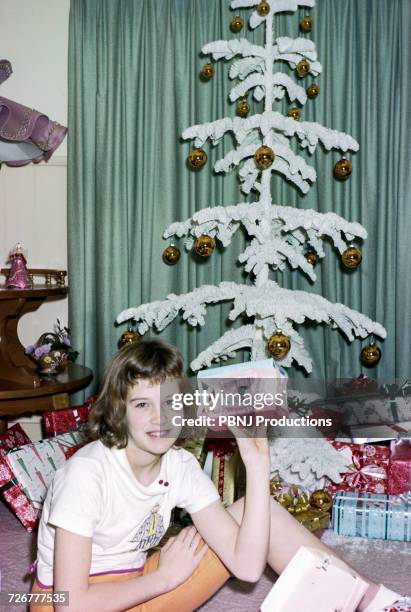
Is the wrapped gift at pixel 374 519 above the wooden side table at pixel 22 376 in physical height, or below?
below

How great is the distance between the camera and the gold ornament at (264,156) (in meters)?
1.79

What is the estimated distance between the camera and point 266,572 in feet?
5.49

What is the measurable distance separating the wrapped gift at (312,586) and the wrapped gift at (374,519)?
0.70 meters

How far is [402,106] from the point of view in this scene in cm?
238

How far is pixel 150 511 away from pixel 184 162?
1.52 meters

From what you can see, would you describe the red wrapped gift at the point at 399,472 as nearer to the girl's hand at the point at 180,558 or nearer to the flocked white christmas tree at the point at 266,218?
the flocked white christmas tree at the point at 266,218

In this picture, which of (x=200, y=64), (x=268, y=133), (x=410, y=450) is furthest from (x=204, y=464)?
(x=200, y=64)

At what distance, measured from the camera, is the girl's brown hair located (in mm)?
1223

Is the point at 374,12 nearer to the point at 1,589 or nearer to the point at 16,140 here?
the point at 16,140

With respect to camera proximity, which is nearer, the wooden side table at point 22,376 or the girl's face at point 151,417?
the girl's face at point 151,417

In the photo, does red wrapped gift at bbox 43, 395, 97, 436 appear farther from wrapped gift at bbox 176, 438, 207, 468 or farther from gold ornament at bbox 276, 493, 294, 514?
gold ornament at bbox 276, 493, 294, 514

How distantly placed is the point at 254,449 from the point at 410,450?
969mm

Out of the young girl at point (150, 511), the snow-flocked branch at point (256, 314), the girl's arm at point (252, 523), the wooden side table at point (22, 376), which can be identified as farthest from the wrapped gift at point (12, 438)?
the girl's arm at point (252, 523)

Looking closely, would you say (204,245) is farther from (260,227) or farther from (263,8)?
(263,8)
